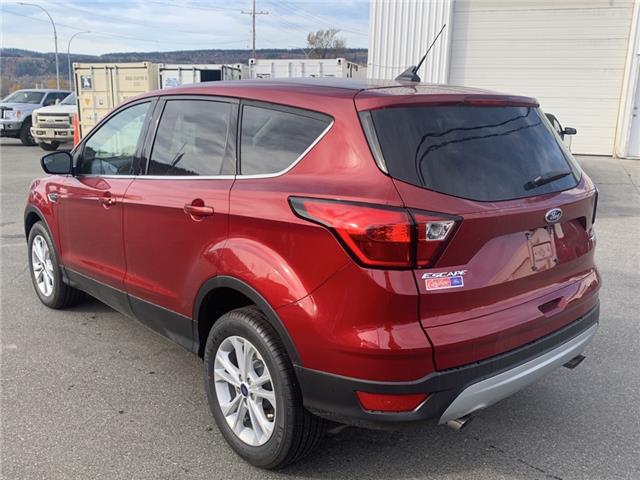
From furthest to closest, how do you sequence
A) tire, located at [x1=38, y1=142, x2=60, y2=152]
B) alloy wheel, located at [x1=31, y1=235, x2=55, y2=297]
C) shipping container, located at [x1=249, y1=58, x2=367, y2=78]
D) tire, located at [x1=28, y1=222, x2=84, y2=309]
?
tire, located at [x1=38, y1=142, x2=60, y2=152]
shipping container, located at [x1=249, y1=58, x2=367, y2=78]
alloy wheel, located at [x1=31, y1=235, x2=55, y2=297]
tire, located at [x1=28, y1=222, x2=84, y2=309]

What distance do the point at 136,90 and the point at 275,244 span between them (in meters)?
14.0

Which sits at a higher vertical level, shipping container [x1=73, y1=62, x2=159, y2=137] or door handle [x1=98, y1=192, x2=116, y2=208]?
shipping container [x1=73, y1=62, x2=159, y2=137]

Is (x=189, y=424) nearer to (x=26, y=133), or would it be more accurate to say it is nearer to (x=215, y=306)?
(x=215, y=306)

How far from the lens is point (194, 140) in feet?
10.6

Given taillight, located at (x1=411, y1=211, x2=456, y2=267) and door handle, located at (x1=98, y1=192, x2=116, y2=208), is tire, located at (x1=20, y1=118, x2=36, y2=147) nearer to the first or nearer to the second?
door handle, located at (x1=98, y1=192, x2=116, y2=208)

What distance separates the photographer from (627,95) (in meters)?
14.8

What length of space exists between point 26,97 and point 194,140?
68.1ft

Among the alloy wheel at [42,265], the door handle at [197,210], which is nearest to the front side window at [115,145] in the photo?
the door handle at [197,210]

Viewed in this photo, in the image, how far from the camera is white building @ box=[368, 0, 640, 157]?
14.8 m

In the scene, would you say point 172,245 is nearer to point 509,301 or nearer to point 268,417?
point 268,417

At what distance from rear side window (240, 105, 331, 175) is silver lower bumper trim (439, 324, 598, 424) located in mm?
1239

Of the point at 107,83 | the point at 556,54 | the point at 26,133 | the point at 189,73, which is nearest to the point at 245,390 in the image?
the point at 107,83

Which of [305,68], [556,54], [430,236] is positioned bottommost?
[430,236]

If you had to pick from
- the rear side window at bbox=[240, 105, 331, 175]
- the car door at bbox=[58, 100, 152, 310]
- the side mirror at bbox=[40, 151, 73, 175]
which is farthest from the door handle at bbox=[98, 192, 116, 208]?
the rear side window at bbox=[240, 105, 331, 175]
